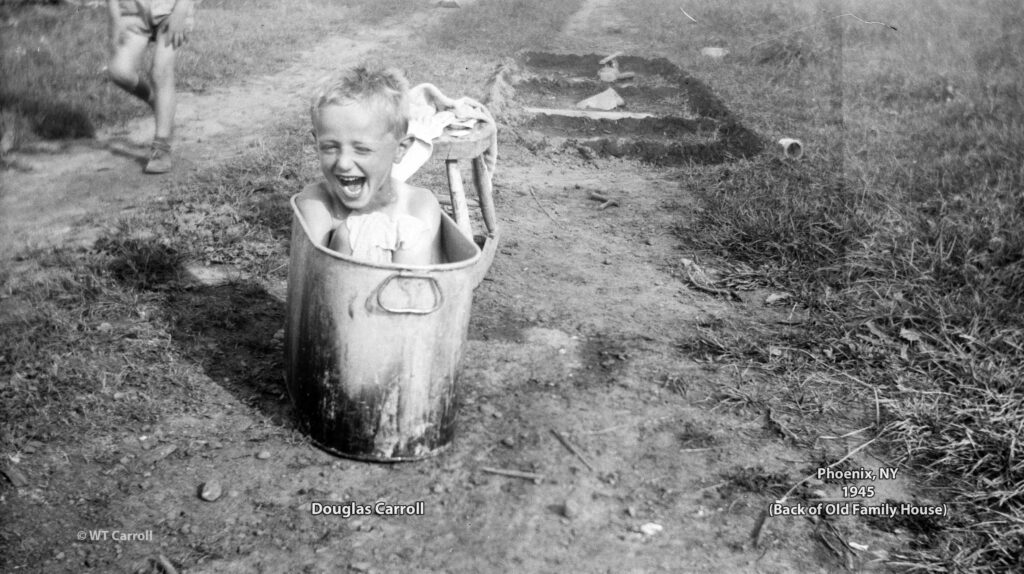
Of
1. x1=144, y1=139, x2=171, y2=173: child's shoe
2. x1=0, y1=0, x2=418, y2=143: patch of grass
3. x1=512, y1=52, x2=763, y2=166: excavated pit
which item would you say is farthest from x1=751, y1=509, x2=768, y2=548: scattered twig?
x1=0, y1=0, x2=418, y2=143: patch of grass

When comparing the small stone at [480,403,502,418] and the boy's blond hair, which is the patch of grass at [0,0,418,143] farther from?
the small stone at [480,403,502,418]

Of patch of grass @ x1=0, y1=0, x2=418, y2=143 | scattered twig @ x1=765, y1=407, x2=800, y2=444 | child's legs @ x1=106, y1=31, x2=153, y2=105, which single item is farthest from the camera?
patch of grass @ x1=0, y1=0, x2=418, y2=143

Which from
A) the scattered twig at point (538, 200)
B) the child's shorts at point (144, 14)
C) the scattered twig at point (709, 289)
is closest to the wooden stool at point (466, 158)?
the scattered twig at point (709, 289)

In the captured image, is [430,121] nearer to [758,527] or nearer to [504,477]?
[504,477]

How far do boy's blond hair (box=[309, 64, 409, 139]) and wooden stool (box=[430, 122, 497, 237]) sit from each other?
0.61 m

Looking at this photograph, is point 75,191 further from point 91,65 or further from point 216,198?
point 91,65

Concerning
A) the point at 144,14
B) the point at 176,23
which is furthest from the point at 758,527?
the point at 144,14

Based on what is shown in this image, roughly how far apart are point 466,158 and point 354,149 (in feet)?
2.84

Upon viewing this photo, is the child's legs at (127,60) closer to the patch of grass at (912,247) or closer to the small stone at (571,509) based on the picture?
the patch of grass at (912,247)

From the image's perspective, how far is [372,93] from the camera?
2.50 m

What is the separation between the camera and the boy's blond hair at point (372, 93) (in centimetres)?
248

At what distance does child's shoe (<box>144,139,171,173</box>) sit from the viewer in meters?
4.94

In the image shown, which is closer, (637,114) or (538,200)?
(538,200)

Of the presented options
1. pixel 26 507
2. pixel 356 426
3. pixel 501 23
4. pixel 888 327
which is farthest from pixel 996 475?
pixel 501 23
